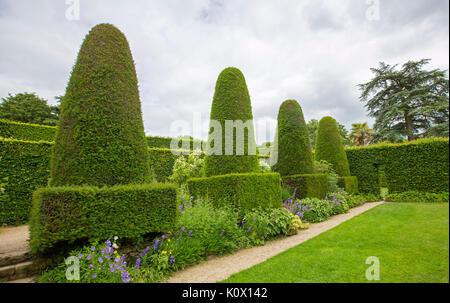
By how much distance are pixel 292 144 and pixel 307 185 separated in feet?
6.53

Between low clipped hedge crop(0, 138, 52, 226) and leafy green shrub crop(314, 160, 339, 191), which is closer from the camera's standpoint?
low clipped hedge crop(0, 138, 52, 226)

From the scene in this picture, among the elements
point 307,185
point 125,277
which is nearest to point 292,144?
point 307,185

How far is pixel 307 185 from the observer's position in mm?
8805

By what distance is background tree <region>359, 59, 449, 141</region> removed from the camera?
3.98 ft

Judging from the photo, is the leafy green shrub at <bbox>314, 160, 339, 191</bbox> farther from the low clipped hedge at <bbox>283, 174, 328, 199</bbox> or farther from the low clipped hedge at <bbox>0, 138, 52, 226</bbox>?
the low clipped hedge at <bbox>0, 138, 52, 226</bbox>

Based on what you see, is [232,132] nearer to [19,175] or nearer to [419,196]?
[419,196]

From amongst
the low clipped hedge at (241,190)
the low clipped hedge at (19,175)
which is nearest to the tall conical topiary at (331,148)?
the low clipped hedge at (241,190)

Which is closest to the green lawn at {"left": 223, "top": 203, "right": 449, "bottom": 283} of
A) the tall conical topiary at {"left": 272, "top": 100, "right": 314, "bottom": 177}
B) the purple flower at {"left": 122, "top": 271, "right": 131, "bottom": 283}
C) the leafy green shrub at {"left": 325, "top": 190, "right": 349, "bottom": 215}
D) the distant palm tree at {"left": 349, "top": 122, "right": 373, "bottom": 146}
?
the purple flower at {"left": 122, "top": 271, "right": 131, "bottom": 283}

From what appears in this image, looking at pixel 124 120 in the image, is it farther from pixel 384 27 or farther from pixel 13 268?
pixel 384 27

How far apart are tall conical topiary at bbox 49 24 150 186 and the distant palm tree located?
121ft

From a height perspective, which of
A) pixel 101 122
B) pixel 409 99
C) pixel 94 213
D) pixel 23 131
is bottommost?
pixel 94 213

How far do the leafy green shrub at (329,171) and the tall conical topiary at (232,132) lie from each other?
15.9 ft

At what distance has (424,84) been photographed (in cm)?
133
